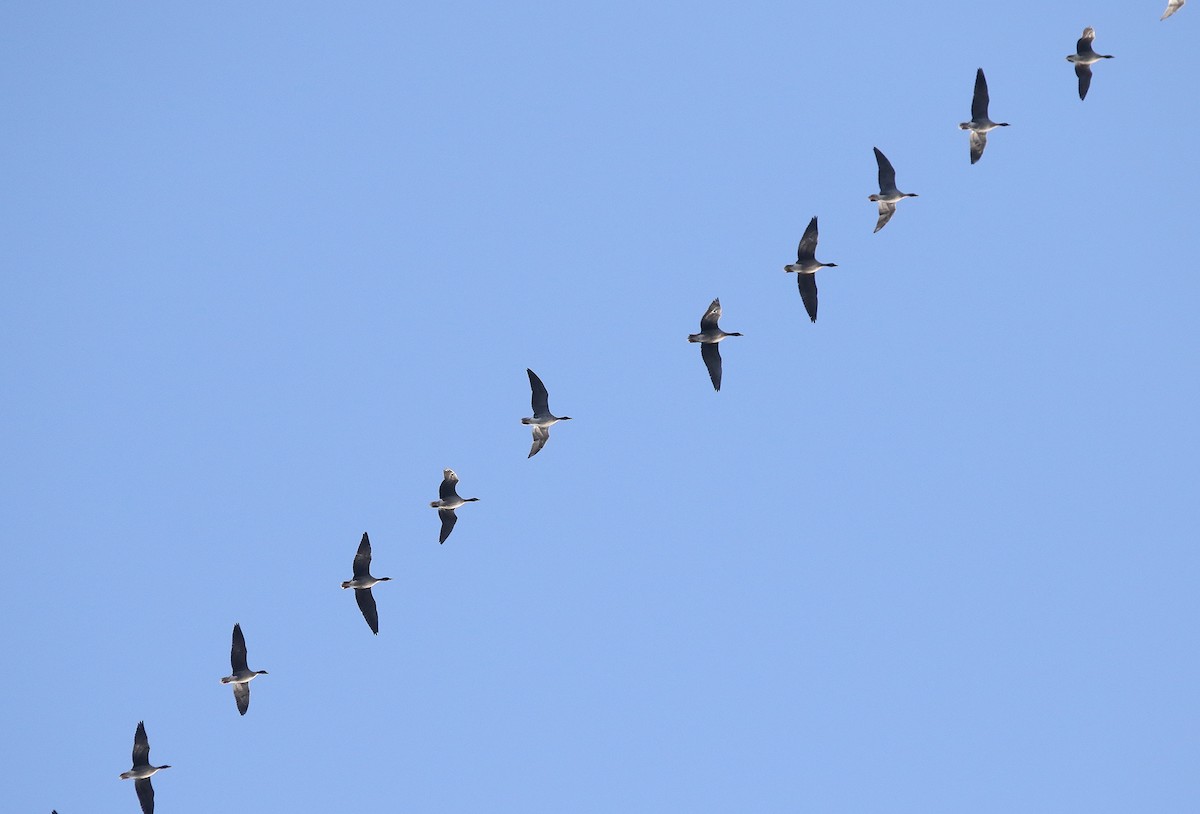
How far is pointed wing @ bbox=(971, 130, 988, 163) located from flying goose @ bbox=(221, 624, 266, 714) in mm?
23885

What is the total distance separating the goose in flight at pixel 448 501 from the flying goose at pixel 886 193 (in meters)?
13.4

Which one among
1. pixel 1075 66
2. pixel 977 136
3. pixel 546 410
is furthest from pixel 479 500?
pixel 1075 66

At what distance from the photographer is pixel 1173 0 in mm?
41094

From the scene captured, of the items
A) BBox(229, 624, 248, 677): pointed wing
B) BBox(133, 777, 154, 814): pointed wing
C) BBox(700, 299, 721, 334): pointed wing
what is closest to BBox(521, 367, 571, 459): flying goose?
BBox(700, 299, 721, 334): pointed wing

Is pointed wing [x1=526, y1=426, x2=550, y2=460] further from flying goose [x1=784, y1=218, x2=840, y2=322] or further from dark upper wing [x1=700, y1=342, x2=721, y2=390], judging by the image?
flying goose [x1=784, y1=218, x2=840, y2=322]

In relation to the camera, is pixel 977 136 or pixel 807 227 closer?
pixel 807 227

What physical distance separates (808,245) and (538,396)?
822 centimetres

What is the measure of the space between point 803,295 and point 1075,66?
10358 mm

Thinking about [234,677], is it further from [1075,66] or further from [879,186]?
[1075,66]

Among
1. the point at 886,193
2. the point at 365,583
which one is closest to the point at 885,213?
the point at 886,193

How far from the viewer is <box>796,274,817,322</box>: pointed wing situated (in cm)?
4012

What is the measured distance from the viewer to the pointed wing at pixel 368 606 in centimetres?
4088

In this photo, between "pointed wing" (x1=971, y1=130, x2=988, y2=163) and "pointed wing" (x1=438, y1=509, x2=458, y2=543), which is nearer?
"pointed wing" (x1=438, y1=509, x2=458, y2=543)

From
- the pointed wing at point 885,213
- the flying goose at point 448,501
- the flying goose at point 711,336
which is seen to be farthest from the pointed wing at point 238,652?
the pointed wing at point 885,213
